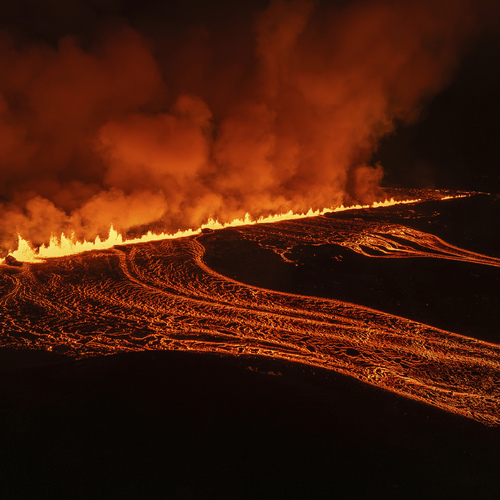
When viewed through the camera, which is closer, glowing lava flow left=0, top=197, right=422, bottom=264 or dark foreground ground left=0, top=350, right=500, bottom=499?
dark foreground ground left=0, top=350, right=500, bottom=499

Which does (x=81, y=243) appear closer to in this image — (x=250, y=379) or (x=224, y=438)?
(x=250, y=379)

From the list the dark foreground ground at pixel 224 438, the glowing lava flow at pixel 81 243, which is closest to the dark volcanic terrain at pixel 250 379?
the dark foreground ground at pixel 224 438

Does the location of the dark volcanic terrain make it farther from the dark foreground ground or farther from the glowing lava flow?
the glowing lava flow

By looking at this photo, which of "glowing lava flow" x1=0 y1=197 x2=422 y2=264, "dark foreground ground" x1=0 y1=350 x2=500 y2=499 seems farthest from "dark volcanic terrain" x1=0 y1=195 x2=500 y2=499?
"glowing lava flow" x1=0 y1=197 x2=422 y2=264

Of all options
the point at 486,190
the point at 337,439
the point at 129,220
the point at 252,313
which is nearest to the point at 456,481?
the point at 337,439

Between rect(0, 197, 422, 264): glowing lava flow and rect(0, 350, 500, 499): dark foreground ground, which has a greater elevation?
rect(0, 197, 422, 264): glowing lava flow

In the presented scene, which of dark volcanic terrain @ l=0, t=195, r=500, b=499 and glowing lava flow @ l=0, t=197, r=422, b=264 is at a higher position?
glowing lava flow @ l=0, t=197, r=422, b=264

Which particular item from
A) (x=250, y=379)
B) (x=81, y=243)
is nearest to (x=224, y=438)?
(x=250, y=379)

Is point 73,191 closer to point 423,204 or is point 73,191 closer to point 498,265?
point 498,265

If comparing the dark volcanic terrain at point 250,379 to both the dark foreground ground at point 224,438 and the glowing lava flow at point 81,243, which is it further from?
the glowing lava flow at point 81,243
